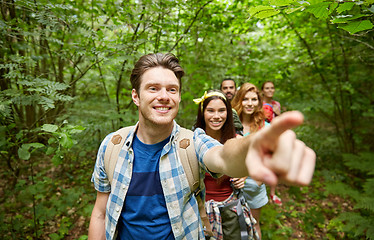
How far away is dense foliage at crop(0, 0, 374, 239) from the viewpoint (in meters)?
2.29

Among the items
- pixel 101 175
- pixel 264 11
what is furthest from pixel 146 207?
pixel 264 11

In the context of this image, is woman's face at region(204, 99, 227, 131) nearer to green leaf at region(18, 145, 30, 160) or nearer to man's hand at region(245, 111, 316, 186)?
man's hand at region(245, 111, 316, 186)

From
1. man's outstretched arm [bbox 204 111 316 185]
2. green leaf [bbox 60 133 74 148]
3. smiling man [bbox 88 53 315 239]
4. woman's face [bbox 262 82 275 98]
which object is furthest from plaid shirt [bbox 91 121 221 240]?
woman's face [bbox 262 82 275 98]

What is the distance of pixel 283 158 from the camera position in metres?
0.54

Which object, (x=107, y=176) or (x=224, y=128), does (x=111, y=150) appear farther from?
(x=224, y=128)

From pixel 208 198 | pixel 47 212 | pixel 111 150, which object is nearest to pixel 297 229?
pixel 208 198

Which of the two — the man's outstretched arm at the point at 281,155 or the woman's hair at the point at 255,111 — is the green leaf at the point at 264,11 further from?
the woman's hair at the point at 255,111

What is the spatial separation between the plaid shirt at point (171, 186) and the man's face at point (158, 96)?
0.17 metres

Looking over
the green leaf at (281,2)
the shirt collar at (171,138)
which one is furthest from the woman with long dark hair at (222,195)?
the green leaf at (281,2)

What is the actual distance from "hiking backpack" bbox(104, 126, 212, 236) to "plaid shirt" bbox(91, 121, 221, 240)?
0.10ft

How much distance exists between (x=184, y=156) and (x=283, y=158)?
0.87 meters

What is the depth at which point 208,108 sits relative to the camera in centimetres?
245

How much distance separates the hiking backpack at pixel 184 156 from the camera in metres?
1.34

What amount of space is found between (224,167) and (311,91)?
21.8 ft
